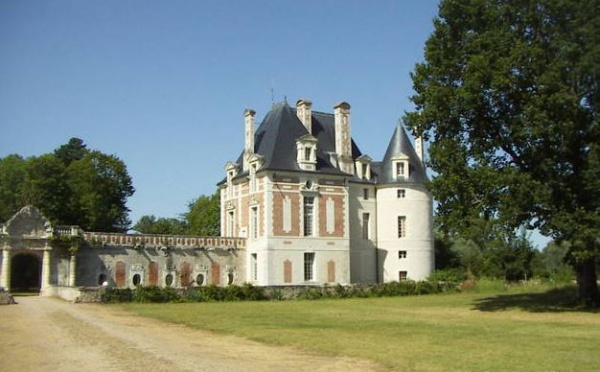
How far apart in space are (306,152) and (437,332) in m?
24.8

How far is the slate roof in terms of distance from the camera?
4222 cm

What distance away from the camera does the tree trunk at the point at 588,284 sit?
23.0 meters

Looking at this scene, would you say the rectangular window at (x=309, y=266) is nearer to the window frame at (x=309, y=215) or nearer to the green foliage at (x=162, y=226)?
the window frame at (x=309, y=215)

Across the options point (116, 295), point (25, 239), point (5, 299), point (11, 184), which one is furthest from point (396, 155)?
point (11, 184)

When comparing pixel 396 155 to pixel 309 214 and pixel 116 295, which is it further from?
pixel 116 295

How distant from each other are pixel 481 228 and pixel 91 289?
1601 cm

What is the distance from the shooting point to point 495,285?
123ft

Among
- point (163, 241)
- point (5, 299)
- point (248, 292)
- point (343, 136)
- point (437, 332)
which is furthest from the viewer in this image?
point (343, 136)

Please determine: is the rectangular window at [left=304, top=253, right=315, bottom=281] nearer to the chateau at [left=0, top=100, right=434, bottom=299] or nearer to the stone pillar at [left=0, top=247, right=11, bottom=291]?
the chateau at [left=0, top=100, right=434, bottom=299]

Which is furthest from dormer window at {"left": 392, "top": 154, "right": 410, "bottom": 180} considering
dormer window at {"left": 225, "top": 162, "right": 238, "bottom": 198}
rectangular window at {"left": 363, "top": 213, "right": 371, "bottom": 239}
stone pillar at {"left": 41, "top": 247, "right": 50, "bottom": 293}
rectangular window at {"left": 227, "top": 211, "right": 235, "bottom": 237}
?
stone pillar at {"left": 41, "top": 247, "right": 50, "bottom": 293}

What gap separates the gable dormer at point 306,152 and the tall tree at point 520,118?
15.2 meters

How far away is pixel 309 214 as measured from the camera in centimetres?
3903

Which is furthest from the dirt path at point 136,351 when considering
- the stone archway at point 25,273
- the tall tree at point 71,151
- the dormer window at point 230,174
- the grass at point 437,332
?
the tall tree at point 71,151

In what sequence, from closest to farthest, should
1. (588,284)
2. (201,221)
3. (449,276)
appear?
(588,284), (449,276), (201,221)
